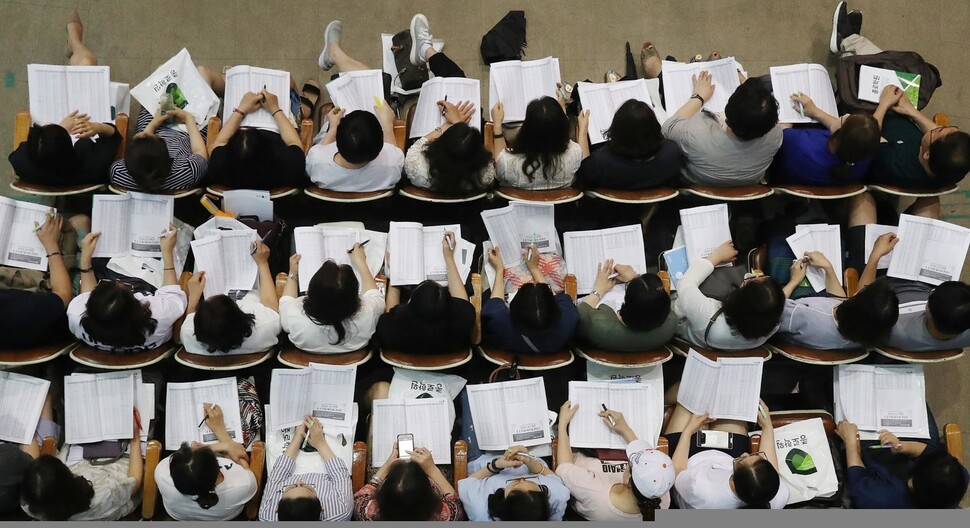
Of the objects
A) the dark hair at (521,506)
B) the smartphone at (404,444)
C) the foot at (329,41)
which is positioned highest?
the foot at (329,41)

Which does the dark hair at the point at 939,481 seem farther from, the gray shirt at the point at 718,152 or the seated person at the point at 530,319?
the seated person at the point at 530,319

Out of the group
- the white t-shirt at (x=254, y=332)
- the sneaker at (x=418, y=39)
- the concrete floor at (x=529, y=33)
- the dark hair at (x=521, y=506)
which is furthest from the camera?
the concrete floor at (x=529, y=33)

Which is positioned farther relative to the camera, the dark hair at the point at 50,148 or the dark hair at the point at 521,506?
the dark hair at the point at 50,148

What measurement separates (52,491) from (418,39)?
8.30 ft

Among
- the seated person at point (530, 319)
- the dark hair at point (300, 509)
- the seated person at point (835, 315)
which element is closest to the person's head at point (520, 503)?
the seated person at point (530, 319)

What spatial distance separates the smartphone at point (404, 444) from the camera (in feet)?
11.0

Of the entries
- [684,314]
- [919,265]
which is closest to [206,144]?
[684,314]

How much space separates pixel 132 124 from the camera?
13.3 feet

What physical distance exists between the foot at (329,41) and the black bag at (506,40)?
741 mm

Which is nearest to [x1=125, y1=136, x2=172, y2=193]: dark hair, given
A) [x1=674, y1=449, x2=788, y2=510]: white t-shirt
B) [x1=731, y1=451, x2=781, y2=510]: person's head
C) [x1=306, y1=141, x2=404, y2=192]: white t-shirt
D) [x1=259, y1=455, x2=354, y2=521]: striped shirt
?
[x1=306, y1=141, x2=404, y2=192]: white t-shirt

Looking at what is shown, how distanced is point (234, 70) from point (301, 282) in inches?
40.0

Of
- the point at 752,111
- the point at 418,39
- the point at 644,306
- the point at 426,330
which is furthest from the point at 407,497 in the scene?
the point at 418,39

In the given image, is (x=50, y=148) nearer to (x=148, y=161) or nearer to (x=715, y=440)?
(x=148, y=161)

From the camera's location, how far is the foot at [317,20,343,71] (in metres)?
4.00
